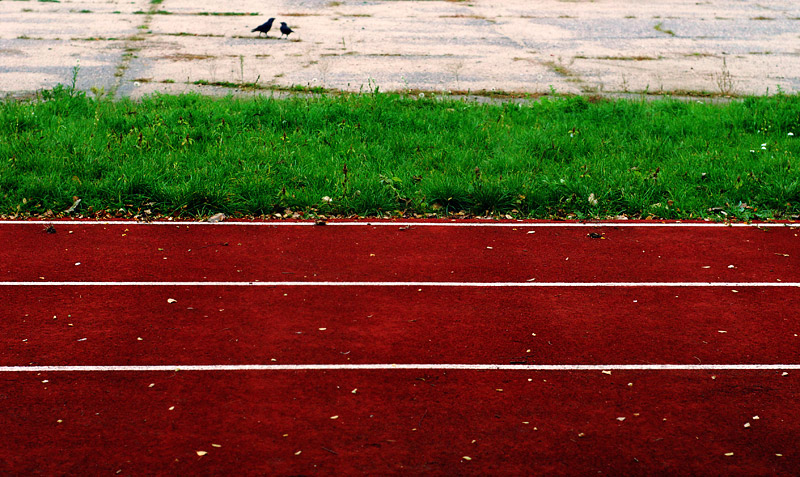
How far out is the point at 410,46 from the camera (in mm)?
15039

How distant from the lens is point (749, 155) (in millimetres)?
9031

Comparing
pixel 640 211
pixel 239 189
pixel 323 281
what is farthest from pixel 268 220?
pixel 640 211

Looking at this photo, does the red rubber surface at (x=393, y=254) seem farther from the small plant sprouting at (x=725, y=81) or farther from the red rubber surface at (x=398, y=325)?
the small plant sprouting at (x=725, y=81)

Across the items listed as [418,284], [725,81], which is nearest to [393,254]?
[418,284]

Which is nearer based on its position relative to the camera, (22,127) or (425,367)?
(425,367)

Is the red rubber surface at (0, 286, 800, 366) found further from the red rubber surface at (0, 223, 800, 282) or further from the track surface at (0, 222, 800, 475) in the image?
the red rubber surface at (0, 223, 800, 282)

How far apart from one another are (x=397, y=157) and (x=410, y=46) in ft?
21.8

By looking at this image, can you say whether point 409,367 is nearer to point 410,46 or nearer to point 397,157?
point 397,157

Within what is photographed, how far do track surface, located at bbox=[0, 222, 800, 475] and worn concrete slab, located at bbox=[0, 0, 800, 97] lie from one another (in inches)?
216

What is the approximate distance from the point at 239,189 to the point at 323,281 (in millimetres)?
2145

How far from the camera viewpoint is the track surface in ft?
14.0

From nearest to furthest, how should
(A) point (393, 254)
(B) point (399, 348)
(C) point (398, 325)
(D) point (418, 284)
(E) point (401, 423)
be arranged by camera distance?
(E) point (401, 423)
(B) point (399, 348)
(C) point (398, 325)
(D) point (418, 284)
(A) point (393, 254)

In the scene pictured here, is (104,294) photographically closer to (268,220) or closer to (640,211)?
(268,220)

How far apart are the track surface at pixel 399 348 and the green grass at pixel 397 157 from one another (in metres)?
0.55
